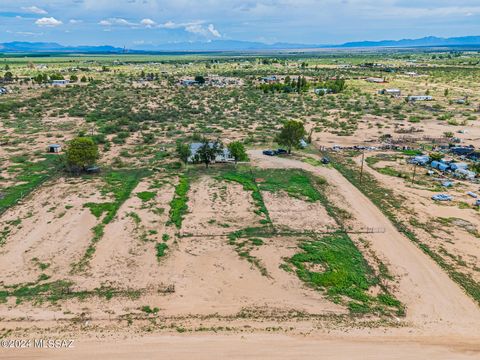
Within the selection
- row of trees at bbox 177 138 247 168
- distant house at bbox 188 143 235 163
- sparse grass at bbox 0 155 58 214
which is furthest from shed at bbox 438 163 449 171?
sparse grass at bbox 0 155 58 214

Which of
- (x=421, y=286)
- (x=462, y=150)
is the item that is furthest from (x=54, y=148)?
(x=462, y=150)

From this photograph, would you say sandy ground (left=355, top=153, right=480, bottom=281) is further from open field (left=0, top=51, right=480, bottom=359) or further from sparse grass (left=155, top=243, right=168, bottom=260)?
sparse grass (left=155, top=243, right=168, bottom=260)

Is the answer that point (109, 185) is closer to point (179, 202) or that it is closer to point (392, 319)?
point (179, 202)

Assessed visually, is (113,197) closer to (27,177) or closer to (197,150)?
(27,177)

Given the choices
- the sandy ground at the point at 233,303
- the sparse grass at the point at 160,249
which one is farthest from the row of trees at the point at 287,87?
the sparse grass at the point at 160,249

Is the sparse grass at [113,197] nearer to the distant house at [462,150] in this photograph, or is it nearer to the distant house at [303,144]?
the distant house at [303,144]
